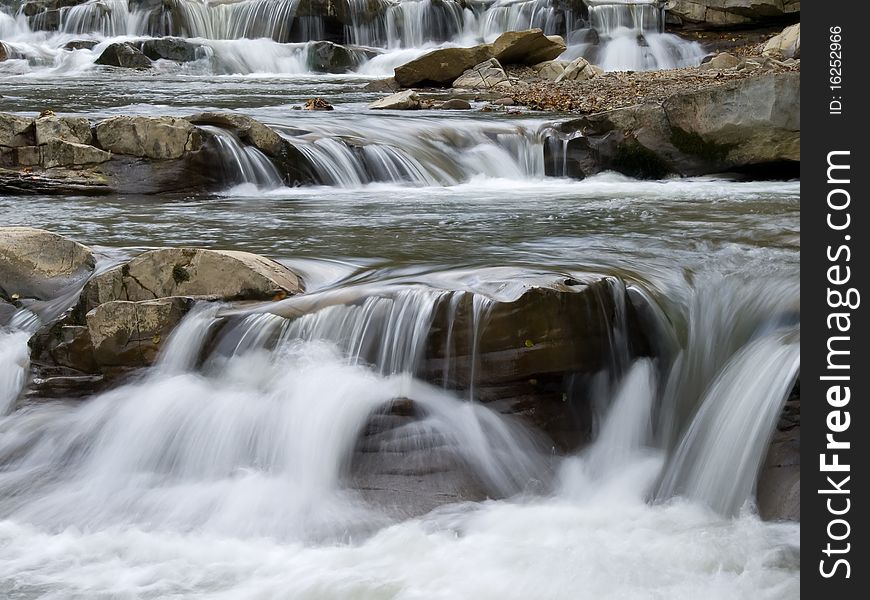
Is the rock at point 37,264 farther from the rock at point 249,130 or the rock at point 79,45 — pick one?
the rock at point 79,45

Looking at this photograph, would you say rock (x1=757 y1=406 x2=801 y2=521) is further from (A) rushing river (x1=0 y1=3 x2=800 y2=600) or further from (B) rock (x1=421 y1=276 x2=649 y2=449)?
(B) rock (x1=421 y1=276 x2=649 y2=449)

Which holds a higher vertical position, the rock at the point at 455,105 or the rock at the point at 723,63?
the rock at the point at 723,63

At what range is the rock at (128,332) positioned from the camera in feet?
16.3

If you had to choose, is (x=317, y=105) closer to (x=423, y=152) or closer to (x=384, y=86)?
(x=423, y=152)

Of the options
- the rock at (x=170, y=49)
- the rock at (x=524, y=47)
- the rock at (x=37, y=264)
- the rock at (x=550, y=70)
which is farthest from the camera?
the rock at (x=170, y=49)

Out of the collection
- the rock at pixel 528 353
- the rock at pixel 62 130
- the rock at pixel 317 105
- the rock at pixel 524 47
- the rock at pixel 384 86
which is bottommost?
the rock at pixel 528 353

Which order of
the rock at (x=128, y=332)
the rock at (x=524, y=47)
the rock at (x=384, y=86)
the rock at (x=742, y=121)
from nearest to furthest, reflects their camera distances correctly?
the rock at (x=128, y=332)
the rock at (x=742, y=121)
the rock at (x=384, y=86)
the rock at (x=524, y=47)

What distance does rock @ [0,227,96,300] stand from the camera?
5.57 metres

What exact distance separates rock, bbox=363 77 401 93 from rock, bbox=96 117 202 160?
A: 837cm

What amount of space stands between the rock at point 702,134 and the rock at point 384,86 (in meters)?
7.36

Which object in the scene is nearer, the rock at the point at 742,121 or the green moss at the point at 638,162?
the rock at the point at 742,121

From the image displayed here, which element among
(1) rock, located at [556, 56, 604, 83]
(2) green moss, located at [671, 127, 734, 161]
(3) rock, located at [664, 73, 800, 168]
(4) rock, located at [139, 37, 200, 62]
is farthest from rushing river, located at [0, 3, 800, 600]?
(4) rock, located at [139, 37, 200, 62]

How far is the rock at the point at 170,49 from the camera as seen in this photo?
2223cm

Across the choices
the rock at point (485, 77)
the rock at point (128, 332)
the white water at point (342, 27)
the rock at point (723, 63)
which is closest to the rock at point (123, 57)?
the white water at point (342, 27)
